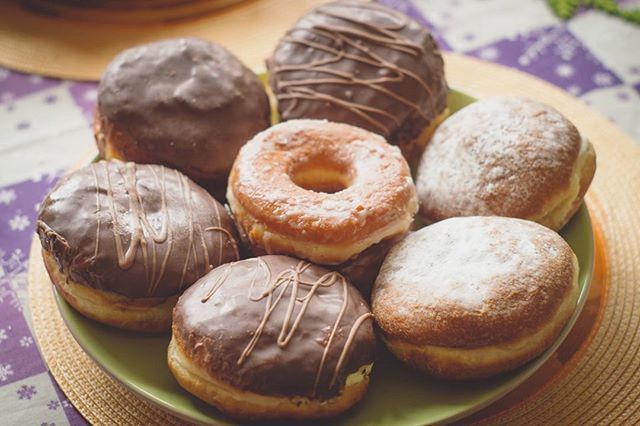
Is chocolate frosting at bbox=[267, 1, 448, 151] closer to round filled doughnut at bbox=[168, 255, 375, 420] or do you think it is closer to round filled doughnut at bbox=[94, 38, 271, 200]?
round filled doughnut at bbox=[94, 38, 271, 200]

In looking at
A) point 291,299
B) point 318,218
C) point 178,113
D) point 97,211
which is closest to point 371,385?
point 291,299

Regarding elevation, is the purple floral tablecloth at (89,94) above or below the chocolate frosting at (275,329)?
below

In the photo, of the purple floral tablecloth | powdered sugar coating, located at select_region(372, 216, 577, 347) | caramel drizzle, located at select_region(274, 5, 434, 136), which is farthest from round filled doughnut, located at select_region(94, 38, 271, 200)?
powdered sugar coating, located at select_region(372, 216, 577, 347)

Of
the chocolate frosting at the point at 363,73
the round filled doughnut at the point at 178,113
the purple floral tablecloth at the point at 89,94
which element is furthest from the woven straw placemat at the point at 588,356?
the chocolate frosting at the point at 363,73

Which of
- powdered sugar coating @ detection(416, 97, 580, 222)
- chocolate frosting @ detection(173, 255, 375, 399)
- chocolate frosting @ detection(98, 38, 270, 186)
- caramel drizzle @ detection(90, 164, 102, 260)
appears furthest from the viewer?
chocolate frosting @ detection(98, 38, 270, 186)

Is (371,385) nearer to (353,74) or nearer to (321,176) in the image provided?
(321,176)

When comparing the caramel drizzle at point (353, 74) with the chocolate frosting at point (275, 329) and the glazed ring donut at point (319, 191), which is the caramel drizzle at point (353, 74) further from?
the chocolate frosting at point (275, 329)

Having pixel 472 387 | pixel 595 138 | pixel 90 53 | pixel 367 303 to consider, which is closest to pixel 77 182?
pixel 367 303
